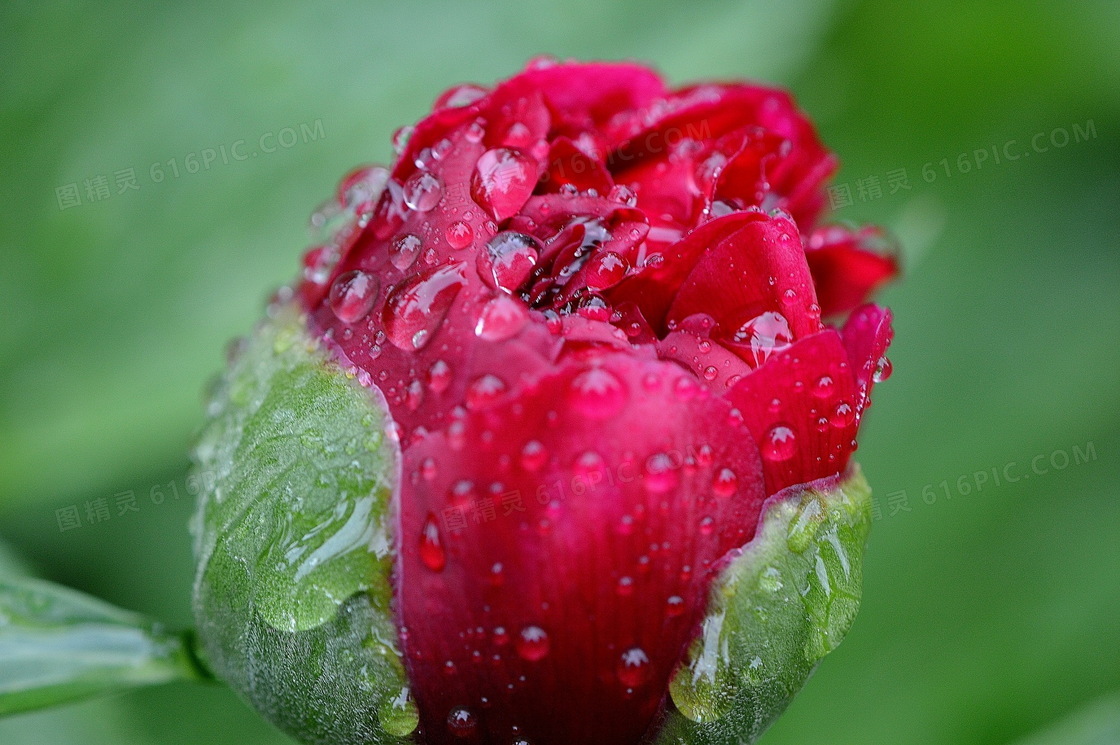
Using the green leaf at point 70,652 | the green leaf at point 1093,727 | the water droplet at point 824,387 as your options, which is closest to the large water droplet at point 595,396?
the water droplet at point 824,387

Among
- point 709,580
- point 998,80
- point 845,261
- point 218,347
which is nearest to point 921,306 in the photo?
point 998,80

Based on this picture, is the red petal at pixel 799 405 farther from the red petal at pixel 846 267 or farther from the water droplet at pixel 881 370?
the red petal at pixel 846 267

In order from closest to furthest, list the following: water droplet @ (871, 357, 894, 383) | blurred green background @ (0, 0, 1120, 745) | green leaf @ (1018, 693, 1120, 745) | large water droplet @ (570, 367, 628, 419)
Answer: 1. large water droplet @ (570, 367, 628, 419)
2. water droplet @ (871, 357, 894, 383)
3. green leaf @ (1018, 693, 1120, 745)
4. blurred green background @ (0, 0, 1120, 745)

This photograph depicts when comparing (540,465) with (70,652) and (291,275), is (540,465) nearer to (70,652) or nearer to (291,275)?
(70,652)

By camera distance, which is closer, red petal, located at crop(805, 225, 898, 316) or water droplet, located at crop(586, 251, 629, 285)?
water droplet, located at crop(586, 251, 629, 285)

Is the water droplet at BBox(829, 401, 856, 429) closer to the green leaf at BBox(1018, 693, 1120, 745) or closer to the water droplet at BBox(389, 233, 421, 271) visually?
the water droplet at BBox(389, 233, 421, 271)

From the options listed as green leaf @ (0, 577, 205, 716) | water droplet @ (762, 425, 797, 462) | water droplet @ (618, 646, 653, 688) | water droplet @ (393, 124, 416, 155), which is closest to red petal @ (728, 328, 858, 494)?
water droplet @ (762, 425, 797, 462)
